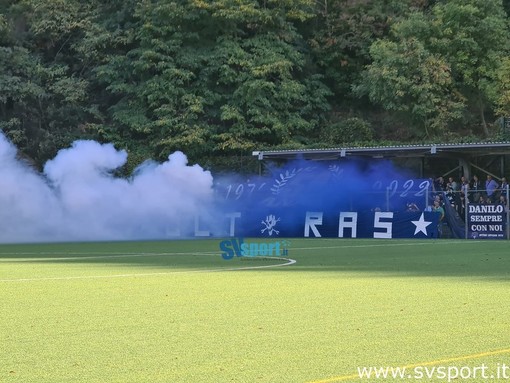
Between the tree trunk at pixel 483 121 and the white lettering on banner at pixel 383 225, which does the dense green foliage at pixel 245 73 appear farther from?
the white lettering on banner at pixel 383 225

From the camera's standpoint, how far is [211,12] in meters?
60.3

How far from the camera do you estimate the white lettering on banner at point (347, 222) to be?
4525 centimetres

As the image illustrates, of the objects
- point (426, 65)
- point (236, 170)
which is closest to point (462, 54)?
point (426, 65)

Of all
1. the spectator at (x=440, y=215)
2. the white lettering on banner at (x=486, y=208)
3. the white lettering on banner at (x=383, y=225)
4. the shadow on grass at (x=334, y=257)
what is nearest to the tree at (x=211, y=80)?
the white lettering on banner at (x=383, y=225)

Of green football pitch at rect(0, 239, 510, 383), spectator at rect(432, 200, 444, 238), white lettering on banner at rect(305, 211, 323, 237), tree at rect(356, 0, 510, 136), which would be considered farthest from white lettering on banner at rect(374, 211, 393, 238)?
green football pitch at rect(0, 239, 510, 383)

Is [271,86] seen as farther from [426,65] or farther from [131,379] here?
[131,379]

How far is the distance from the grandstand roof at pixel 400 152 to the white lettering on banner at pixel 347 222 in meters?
3.13

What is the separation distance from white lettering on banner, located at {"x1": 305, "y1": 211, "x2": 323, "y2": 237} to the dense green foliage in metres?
9.09

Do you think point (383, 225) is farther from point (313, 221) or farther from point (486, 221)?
point (486, 221)

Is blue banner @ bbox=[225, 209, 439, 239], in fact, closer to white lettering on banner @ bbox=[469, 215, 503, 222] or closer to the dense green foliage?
white lettering on banner @ bbox=[469, 215, 503, 222]

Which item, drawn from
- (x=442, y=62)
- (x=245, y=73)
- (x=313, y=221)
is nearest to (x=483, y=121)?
(x=442, y=62)

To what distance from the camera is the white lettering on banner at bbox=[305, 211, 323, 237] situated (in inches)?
1833

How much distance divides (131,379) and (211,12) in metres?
52.2

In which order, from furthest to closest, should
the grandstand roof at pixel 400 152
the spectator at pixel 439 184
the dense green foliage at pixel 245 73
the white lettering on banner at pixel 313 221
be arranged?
the dense green foliage at pixel 245 73, the white lettering on banner at pixel 313 221, the spectator at pixel 439 184, the grandstand roof at pixel 400 152
